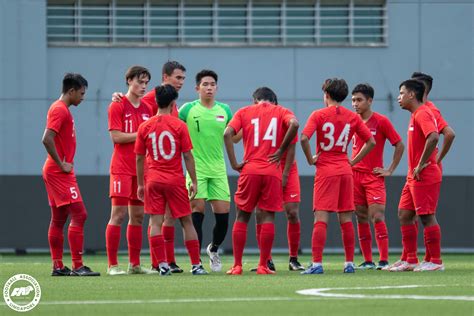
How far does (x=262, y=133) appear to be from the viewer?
550 inches

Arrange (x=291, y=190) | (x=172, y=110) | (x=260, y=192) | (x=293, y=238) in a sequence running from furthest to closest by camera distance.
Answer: (x=293, y=238) < (x=291, y=190) < (x=172, y=110) < (x=260, y=192)

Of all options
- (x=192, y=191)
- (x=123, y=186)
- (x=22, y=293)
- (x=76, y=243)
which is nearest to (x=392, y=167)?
(x=192, y=191)

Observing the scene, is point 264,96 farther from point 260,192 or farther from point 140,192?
point 140,192

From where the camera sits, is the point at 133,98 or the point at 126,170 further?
A: the point at 133,98

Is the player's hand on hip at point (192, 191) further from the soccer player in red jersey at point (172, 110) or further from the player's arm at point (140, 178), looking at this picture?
the player's arm at point (140, 178)

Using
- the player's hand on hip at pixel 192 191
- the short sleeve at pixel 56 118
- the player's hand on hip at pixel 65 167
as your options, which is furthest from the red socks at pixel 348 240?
the short sleeve at pixel 56 118

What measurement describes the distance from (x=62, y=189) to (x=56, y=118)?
0.74 m

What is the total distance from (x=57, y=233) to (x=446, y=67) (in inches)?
522

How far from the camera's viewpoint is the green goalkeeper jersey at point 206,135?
49.4 ft

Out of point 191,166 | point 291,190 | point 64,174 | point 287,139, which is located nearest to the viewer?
point 191,166

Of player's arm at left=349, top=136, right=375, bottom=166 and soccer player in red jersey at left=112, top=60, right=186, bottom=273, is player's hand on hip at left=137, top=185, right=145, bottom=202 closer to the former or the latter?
soccer player in red jersey at left=112, top=60, right=186, bottom=273

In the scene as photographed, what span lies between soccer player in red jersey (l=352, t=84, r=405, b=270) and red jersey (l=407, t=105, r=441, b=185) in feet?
2.34

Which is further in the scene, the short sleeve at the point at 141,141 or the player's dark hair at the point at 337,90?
the player's dark hair at the point at 337,90

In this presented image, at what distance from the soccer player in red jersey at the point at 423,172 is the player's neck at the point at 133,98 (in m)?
2.96
